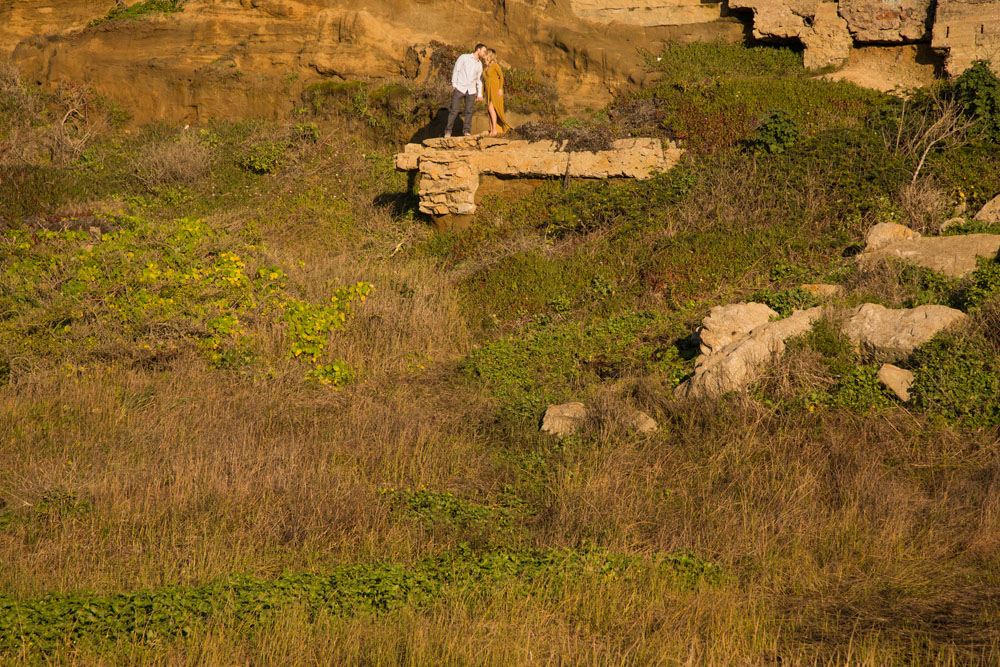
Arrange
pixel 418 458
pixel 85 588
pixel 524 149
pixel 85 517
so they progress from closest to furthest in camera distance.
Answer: pixel 85 588, pixel 85 517, pixel 418 458, pixel 524 149

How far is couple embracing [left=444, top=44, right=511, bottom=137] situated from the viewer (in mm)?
12156

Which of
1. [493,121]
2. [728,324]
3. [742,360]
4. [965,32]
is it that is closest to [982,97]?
[965,32]

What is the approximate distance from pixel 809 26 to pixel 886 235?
239 inches

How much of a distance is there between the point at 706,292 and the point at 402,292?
3.57 m

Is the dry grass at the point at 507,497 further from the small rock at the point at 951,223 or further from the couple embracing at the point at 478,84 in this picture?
the couple embracing at the point at 478,84

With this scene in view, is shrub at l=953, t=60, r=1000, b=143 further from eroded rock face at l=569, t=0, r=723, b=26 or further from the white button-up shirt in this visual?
the white button-up shirt

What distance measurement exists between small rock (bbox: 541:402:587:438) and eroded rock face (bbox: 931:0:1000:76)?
29.1 ft

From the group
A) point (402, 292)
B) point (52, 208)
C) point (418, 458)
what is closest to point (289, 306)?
point (402, 292)

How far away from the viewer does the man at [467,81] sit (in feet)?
40.2

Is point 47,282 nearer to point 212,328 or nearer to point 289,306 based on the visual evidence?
point 212,328

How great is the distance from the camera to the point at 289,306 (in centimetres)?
863

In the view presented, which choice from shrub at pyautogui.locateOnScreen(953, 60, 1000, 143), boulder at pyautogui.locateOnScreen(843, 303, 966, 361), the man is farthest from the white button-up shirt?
boulder at pyautogui.locateOnScreen(843, 303, 966, 361)

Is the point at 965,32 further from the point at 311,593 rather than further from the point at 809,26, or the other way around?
the point at 311,593

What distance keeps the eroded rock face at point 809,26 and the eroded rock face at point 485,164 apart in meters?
4.07
